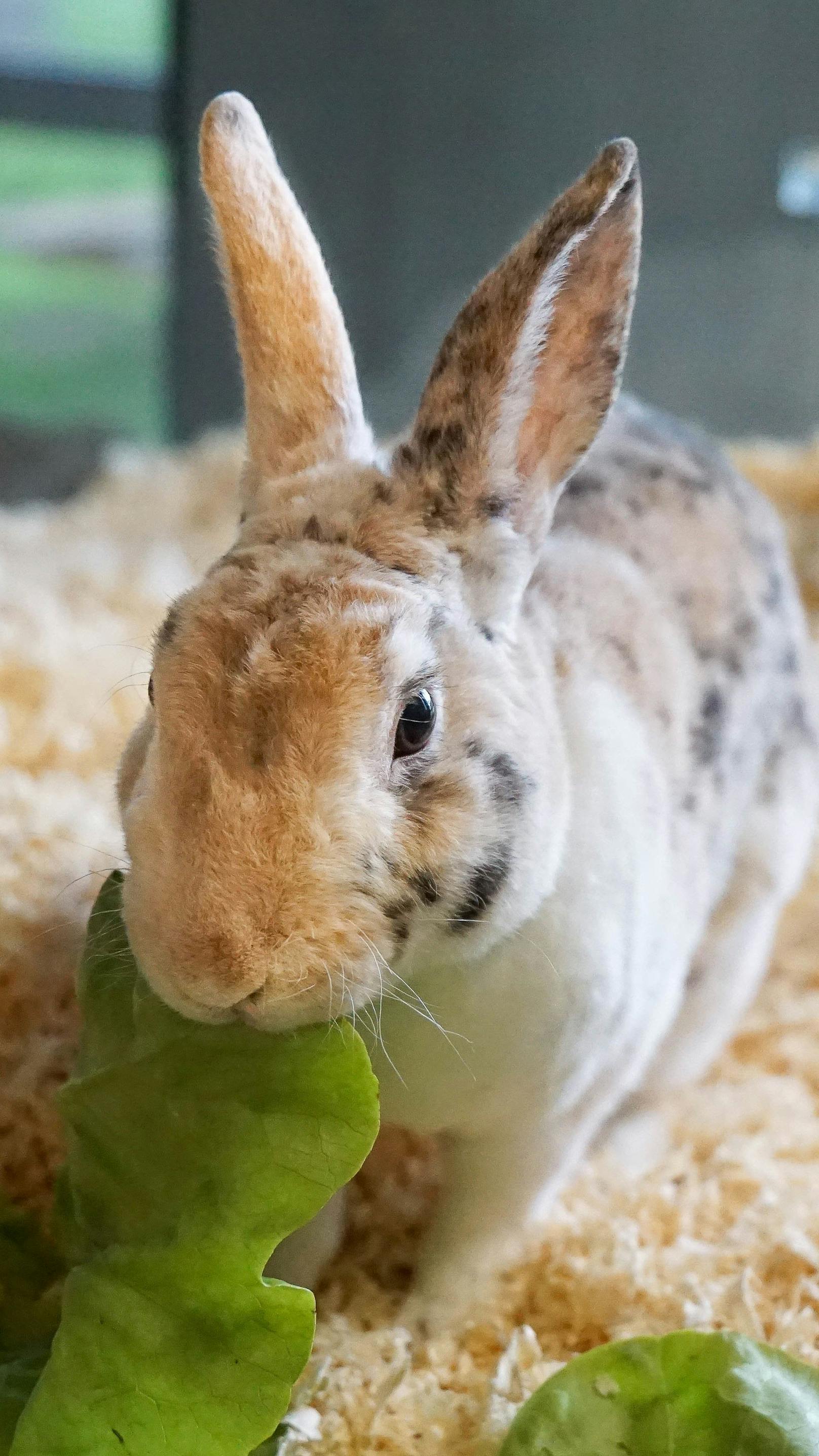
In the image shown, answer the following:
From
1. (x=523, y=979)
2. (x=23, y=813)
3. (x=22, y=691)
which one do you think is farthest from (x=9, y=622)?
Answer: (x=523, y=979)

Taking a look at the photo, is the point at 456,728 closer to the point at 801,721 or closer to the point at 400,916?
the point at 400,916

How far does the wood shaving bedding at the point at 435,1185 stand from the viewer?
147cm

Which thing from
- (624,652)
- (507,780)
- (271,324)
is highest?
(271,324)

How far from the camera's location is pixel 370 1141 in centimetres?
122

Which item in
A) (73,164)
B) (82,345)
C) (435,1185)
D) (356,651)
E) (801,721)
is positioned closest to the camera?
(356,651)

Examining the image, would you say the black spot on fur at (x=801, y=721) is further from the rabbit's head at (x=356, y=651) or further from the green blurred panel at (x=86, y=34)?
the green blurred panel at (x=86, y=34)

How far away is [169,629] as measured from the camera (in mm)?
1226

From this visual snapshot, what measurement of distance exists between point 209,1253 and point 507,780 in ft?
1.46

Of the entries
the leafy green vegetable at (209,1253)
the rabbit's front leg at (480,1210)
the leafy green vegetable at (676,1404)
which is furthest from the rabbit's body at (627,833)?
the leafy green vegetable at (676,1404)

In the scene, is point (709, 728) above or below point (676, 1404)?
above

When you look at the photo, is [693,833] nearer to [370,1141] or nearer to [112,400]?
[370,1141]

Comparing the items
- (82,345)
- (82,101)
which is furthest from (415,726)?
(82,345)

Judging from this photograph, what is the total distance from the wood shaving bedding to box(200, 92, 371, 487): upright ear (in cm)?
23

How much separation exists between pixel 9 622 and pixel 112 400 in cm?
139
